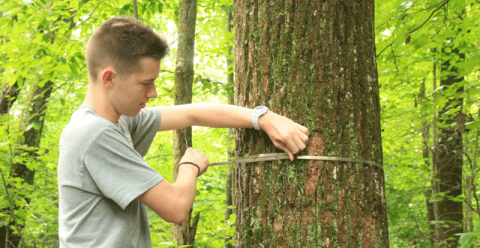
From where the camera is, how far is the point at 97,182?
4.57 feet

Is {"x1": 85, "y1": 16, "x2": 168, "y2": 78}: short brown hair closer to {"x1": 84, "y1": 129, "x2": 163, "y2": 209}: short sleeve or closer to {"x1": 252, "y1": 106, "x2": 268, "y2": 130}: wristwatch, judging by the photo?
{"x1": 84, "y1": 129, "x2": 163, "y2": 209}: short sleeve

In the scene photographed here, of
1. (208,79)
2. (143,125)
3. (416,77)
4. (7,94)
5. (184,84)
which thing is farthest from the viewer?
(7,94)

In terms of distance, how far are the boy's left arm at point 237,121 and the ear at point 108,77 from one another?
48 centimetres

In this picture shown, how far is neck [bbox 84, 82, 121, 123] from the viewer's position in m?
1.59

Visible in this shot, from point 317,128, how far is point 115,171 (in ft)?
3.02

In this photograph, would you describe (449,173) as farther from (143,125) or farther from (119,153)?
(119,153)

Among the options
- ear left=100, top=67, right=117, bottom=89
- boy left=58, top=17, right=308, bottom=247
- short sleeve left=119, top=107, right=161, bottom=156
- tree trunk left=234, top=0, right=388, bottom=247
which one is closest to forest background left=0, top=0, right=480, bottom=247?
tree trunk left=234, top=0, right=388, bottom=247

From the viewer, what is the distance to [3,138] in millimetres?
5066

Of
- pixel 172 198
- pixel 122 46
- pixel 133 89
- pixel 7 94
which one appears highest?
pixel 7 94

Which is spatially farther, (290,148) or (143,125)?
(143,125)

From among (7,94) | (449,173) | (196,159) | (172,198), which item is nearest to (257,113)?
(196,159)

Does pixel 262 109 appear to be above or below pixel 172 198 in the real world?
above

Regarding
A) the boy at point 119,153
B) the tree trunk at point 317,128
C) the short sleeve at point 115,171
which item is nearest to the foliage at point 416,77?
the tree trunk at point 317,128

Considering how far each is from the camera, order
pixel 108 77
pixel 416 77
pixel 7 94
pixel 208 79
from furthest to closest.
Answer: pixel 7 94, pixel 208 79, pixel 416 77, pixel 108 77
